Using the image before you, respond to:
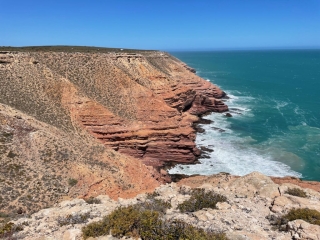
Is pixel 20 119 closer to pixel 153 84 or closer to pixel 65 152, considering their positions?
pixel 65 152

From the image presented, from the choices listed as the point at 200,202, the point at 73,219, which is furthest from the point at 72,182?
the point at 200,202

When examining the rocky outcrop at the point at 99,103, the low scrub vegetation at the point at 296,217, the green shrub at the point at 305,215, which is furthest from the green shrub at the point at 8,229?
the rocky outcrop at the point at 99,103

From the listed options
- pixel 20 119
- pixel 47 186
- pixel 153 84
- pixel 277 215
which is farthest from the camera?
pixel 153 84

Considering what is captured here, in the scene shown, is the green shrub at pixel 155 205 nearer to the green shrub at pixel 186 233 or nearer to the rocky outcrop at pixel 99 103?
the green shrub at pixel 186 233

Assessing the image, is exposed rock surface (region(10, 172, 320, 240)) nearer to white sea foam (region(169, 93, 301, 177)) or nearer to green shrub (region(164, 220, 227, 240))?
green shrub (region(164, 220, 227, 240))

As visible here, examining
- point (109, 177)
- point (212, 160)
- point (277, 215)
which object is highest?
point (277, 215)

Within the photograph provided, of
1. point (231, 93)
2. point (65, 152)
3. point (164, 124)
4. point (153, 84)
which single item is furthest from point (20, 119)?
point (231, 93)

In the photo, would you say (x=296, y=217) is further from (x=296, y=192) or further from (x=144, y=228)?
(x=144, y=228)
